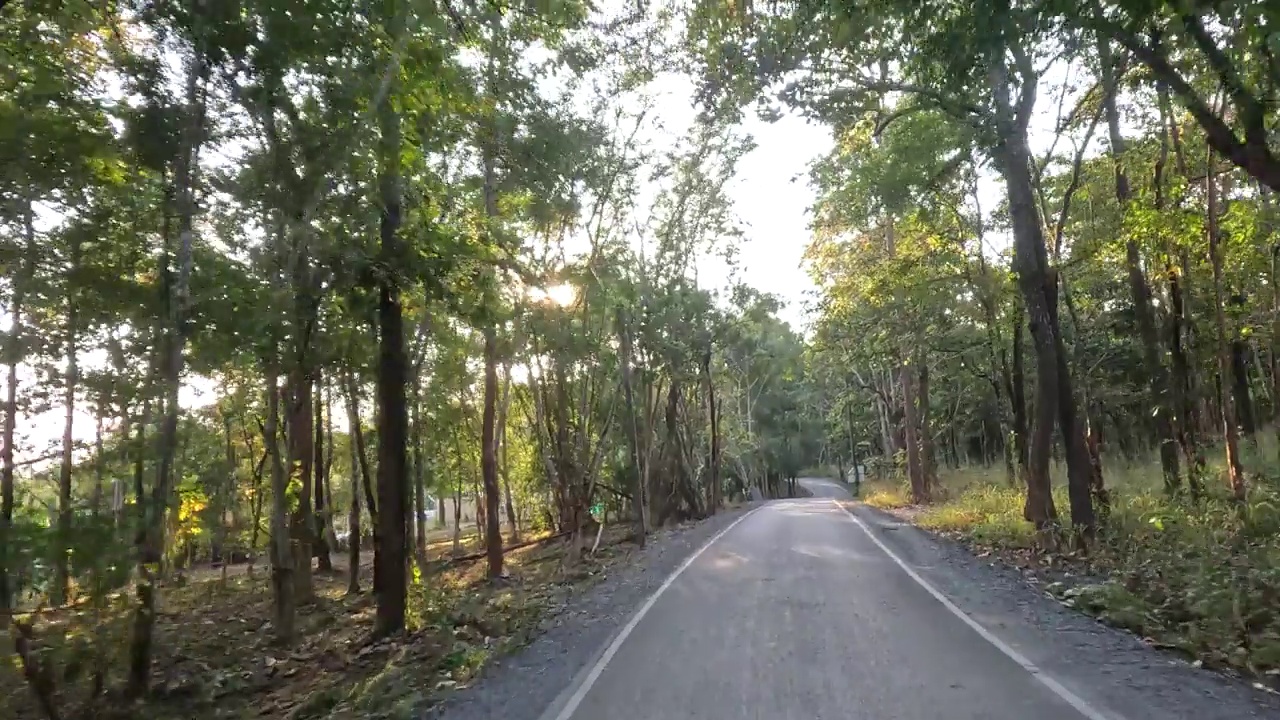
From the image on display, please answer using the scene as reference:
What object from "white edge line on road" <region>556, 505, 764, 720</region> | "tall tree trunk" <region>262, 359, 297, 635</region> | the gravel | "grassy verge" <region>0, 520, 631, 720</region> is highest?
"tall tree trunk" <region>262, 359, 297, 635</region>

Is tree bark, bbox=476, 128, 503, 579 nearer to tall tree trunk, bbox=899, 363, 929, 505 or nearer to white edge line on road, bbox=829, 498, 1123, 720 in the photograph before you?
white edge line on road, bbox=829, 498, 1123, 720

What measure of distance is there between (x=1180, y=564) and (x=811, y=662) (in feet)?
21.8

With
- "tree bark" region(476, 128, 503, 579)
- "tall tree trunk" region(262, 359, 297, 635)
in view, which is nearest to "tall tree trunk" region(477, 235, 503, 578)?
"tree bark" region(476, 128, 503, 579)

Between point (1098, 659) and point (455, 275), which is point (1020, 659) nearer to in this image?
point (1098, 659)

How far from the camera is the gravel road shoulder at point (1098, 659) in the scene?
6673 millimetres

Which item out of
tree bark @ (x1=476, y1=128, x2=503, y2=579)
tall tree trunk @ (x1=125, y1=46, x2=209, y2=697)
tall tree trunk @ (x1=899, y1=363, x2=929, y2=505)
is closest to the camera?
tall tree trunk @ (x1=125, y1=46, x2=209, y2=697)

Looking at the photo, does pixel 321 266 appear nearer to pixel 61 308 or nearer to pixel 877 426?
pixel 61 308

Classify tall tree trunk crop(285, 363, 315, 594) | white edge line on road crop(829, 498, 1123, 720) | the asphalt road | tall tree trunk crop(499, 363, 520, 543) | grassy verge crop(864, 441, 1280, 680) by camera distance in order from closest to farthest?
white edge line on road crop(829, 498, 1123, 720)
the asphalt road
grassy verge crop(864, 441, 1280, 680)
tall tree trunk crop(285, 363, 315, 594)
tall tree trunk crop(499, 363, 520, 543)

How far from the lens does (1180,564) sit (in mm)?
12094

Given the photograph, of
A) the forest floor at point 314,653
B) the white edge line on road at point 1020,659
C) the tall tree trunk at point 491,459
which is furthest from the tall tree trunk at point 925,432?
the white edge line on road at point 1020,659

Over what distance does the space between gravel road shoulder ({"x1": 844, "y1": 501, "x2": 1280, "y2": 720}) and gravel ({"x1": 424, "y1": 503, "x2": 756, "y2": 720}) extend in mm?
4286

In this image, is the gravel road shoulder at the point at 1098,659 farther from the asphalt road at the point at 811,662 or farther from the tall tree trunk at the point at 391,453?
the tall tree trunk at the point at 391,453

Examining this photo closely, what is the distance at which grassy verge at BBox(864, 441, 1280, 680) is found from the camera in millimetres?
8836

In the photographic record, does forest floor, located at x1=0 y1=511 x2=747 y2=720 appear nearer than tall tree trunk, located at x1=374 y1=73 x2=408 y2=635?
Yes
